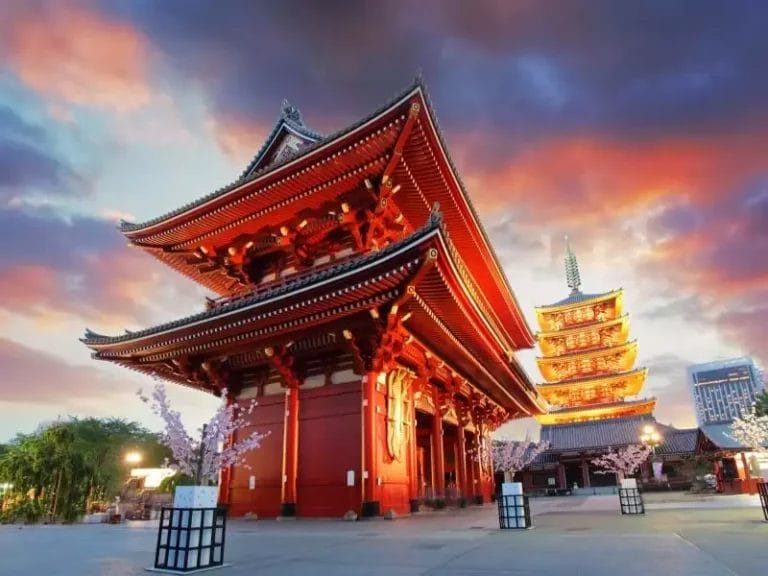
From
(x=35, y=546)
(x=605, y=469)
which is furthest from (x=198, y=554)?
(x=605, y=469)

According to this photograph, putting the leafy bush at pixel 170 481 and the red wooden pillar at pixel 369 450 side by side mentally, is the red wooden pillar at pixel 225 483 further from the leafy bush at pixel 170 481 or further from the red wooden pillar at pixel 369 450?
the leafy bush at pixel 170 481

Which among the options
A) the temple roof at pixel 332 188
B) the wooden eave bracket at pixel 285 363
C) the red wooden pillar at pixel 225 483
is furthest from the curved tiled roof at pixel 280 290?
the red wooden pillar at pixel 225 483

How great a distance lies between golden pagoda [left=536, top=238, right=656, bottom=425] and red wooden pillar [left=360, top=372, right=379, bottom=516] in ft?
149

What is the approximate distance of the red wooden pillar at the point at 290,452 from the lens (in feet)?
58.7

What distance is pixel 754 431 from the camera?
31.5 meters

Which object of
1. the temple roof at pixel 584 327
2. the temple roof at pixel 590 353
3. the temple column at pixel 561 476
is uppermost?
the temple roof at pixel 584 327

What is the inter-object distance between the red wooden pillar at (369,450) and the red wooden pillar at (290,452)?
9.95 ft

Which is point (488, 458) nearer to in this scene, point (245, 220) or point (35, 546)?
point (245, 220)

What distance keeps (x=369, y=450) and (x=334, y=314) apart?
4815mm

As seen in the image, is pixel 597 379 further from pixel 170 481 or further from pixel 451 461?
pixel 170 481

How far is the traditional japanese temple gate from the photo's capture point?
54.0 feet

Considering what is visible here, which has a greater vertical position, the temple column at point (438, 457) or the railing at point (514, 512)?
the temple column at point (438, 457)

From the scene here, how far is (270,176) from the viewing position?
753 inches

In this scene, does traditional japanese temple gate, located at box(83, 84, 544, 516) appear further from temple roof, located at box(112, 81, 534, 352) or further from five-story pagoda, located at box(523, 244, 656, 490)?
five-story pagoda, located at box(523, 244, 656, 490)
